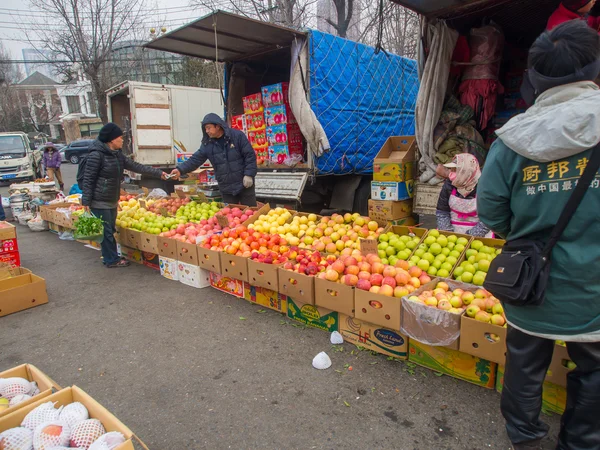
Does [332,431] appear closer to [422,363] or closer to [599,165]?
[422,363]

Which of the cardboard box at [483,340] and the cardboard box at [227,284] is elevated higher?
the cardboard box at [483,340]

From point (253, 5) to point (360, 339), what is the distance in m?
16.3

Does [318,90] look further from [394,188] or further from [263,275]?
[263,275]

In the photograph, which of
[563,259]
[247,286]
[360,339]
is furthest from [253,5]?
[563,259]

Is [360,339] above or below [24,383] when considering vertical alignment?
below

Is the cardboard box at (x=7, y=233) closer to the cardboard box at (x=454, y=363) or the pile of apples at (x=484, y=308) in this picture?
the cardboard box at (x=454, y=363)

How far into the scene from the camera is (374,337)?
3383 mm

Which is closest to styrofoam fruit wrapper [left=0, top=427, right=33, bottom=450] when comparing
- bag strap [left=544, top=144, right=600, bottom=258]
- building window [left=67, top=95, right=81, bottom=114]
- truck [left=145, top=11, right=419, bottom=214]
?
bag strap [left=544, top=144, right=600, bottom=258]

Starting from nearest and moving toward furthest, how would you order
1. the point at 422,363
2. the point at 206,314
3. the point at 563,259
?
the point at 563,259 → the point at 422,363 → the point at 206,314

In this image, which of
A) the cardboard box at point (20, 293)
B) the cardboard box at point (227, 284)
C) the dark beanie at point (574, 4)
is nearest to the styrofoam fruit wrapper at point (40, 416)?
the cardboard box at point (227, 284)

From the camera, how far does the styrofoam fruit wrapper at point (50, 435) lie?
1816 mm

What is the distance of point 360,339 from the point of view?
11.5 ft

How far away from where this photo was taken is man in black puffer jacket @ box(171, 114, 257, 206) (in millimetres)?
5988

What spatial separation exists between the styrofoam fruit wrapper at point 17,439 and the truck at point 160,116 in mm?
9765
